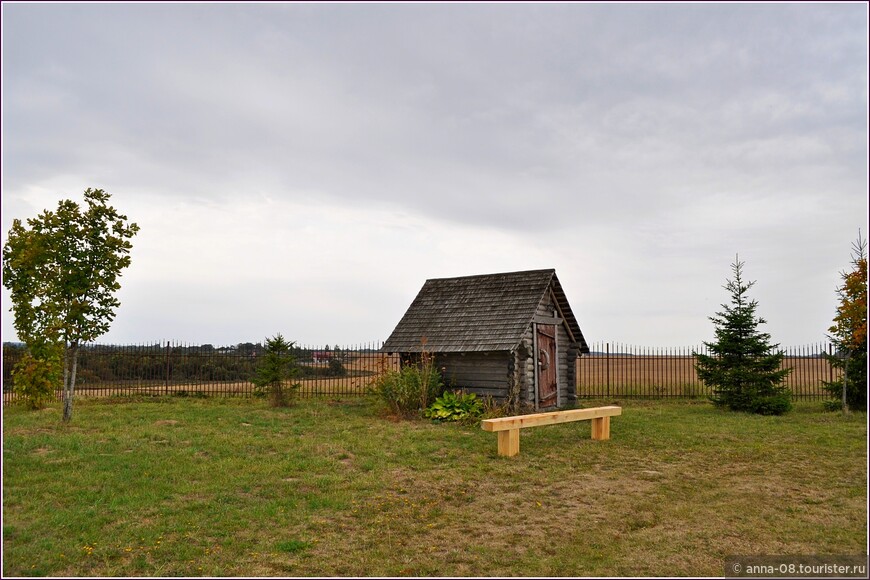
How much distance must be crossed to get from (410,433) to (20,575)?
8797 mm

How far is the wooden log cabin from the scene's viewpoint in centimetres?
1808

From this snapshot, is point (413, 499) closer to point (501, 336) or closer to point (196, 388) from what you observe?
point (501, 336)

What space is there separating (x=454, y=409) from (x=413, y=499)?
7897 millimetres

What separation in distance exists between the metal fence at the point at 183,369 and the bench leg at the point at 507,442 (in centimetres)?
1127

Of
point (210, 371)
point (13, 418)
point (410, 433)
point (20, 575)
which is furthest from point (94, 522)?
point (210, 371)

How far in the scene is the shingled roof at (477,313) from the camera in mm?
18297

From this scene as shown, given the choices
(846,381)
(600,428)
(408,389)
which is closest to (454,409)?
(408,389)

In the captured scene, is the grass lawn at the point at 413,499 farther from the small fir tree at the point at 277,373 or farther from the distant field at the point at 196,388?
the distant field at the point at 196,388

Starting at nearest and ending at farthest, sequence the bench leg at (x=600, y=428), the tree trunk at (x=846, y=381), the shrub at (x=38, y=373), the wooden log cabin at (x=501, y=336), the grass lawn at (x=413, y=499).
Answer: the grass lawn at (x=413, y=499) < the shrub at (x=38, y=373) < the bench leg at (x=600, y=428) < the tree trunk at (x=846, y=381) < the wooden log cabin at (x=501, y=336)

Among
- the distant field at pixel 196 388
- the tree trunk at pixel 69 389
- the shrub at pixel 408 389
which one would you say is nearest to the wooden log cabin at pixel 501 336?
the shrub at pixel 408 389

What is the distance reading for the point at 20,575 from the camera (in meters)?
5.89

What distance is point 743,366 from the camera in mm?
19031

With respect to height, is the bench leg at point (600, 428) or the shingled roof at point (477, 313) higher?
the shingled roof at point (477, 313)

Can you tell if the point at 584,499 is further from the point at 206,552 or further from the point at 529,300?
the point at 529,300
